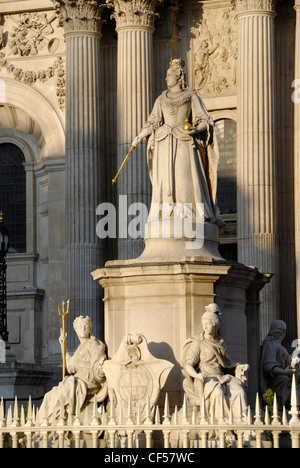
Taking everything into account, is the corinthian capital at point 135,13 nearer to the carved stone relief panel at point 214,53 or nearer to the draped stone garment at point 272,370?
the carved stone relief panel at point 214,53

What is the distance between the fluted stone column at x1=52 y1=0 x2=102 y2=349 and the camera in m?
40.9

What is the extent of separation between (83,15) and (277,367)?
69.1 feet

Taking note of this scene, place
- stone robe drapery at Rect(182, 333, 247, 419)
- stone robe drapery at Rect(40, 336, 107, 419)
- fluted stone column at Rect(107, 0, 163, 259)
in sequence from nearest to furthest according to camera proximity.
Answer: stone robe drapery at Rect(182, 333, 247, 419), stone robe drapery at Rect(40, 336, 107, 419), fluted stone column at Rect(107, 0, 163, 259)

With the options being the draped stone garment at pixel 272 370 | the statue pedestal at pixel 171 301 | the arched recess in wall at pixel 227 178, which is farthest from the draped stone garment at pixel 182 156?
the arched recess in wall at pixel 227 178

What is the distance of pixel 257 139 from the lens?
39500mm

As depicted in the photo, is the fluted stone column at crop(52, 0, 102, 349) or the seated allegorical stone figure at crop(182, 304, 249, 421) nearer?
the seated allegorical stone figure at crop(182, 304, 249, 421)

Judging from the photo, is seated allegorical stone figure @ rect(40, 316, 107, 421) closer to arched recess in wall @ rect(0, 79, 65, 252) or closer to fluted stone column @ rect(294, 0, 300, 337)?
fluted stone column @ rect(294, 0, 300, 337)

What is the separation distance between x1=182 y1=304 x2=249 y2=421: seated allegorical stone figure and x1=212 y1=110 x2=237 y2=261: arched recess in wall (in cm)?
2079

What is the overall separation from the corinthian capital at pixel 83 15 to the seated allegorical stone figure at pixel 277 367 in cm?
2053

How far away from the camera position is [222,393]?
19969mm

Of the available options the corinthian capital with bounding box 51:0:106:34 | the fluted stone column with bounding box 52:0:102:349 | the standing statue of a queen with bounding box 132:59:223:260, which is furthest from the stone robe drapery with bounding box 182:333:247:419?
the corinthian capital with bounding box 51:0:106:34

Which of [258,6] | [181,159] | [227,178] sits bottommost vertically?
[181,159]

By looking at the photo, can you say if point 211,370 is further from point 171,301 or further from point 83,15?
point 83,15

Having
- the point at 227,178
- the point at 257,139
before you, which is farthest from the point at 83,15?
the point at 257,139
